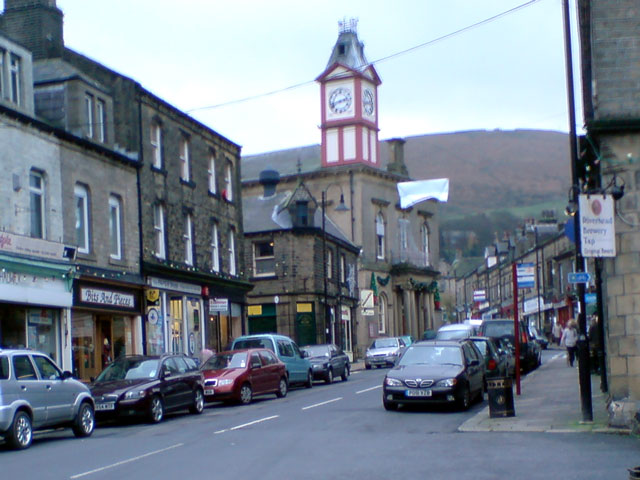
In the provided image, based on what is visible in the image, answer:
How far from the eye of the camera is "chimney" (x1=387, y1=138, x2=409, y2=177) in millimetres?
72312

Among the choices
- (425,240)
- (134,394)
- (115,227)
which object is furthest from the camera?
(425,240)

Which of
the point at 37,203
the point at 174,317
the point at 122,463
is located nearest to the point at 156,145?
the point at 174,317

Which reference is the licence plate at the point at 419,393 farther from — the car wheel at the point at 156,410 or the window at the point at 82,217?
the window at the point at 82,217

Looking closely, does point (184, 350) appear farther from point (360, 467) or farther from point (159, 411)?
point (360, 467)

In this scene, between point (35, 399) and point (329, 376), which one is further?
point (329, 376)

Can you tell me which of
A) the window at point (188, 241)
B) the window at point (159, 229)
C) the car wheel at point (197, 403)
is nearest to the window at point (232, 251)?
the window at point (188, 241)

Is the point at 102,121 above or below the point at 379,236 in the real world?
above

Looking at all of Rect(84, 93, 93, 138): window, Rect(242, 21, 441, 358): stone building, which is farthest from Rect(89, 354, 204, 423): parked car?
Rect(242, 21, 441, 358): stone building

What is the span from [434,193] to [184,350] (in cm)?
3686

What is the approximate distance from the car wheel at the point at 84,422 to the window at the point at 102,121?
47.6 ft

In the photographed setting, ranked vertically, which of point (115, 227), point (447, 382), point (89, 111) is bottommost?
point (447, 382)

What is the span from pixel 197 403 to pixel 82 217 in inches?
353

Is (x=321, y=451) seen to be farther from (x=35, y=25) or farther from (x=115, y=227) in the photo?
(x=35, y=25)

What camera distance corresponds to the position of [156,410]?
20547 millimetres
